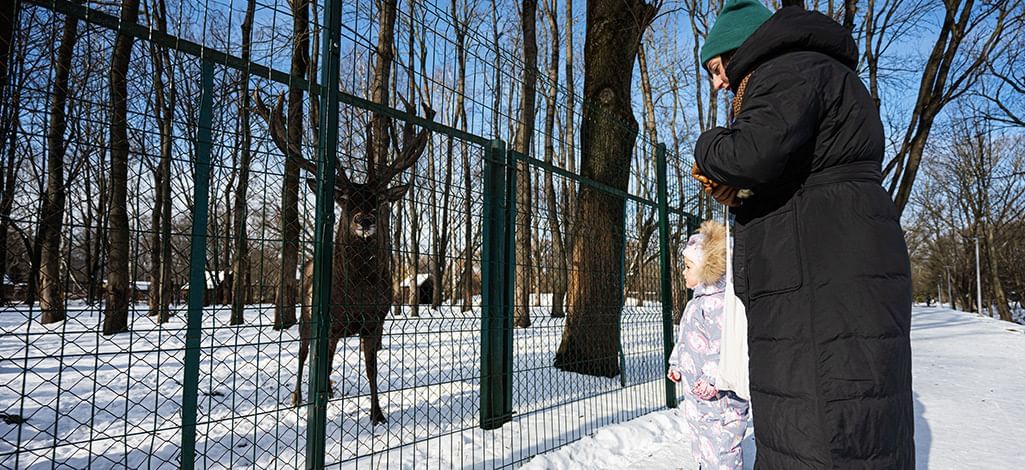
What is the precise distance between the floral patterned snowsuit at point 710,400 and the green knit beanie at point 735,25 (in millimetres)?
1709

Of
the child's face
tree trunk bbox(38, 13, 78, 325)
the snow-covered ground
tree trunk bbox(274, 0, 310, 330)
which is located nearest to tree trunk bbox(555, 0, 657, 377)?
the snow-covered ground

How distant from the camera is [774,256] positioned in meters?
1.56

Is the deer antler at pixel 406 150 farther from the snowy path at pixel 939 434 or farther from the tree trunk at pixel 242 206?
the snowy path at pixel 939 434

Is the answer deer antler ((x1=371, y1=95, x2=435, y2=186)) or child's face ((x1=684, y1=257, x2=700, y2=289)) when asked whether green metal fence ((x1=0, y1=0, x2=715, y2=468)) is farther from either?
child's face ((x1=684, y1=257, x2=700, y2=289))

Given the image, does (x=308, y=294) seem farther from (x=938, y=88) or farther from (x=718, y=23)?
(x=938, y=88)

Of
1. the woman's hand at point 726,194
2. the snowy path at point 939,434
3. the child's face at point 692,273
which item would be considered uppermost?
the woman's hand at point 726,194

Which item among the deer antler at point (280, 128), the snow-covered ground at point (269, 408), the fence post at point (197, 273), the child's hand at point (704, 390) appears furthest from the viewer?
the child's hand at point (704, 390)

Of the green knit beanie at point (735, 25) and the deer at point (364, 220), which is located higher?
the green knit beanie at point (735, 25)

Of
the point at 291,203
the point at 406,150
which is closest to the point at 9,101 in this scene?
the point at 291,203

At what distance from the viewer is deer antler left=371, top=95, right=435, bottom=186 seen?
10.7 feet

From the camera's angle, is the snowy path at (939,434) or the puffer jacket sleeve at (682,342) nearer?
the puffer jacket sleeve at (682,342)

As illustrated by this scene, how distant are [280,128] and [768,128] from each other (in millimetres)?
2244

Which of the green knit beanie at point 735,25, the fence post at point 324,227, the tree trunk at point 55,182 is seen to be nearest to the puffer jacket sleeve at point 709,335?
the green knit beanie at point 735,25

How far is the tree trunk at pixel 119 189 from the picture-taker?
7.32 ft
